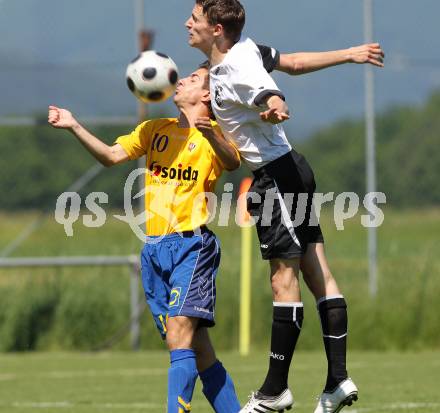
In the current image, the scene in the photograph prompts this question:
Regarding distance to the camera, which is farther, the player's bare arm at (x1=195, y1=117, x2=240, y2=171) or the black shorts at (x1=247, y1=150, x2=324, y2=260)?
the black shorts at (x1=247, y1=150, x2=324, y2=260)

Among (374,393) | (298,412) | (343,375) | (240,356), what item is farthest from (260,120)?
(240,356)

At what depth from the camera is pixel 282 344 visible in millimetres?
5570

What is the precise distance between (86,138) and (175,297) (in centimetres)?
88

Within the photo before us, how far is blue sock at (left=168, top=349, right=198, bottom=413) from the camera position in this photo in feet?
17.4

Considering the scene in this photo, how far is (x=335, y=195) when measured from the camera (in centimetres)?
1359

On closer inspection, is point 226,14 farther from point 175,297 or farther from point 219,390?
point 219,390

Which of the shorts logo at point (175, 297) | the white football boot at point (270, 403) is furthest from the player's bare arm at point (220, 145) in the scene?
the white football boot at point (270, 403)

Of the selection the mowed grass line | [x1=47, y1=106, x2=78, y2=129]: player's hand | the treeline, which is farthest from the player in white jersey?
the treeline

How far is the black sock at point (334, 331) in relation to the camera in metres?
5.61

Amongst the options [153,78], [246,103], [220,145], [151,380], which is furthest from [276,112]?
[151,380]

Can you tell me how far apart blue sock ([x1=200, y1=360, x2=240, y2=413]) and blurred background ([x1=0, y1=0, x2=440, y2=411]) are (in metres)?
6.08

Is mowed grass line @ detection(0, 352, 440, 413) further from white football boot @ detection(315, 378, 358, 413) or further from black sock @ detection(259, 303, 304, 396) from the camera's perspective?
black sock @ detection(259, 303, 304, 396)

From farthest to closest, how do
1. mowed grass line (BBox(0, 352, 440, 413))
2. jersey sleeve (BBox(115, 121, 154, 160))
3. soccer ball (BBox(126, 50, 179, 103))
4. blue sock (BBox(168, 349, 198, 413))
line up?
1. mowed grass line (BBox(0, 352, 440, 413))
2. soccer ball (BBox(126, 50, 179, 103))
3. jersey sleeve (BBox(115, 121, 154, 160))
4. blue sock (BBox(168, 349, 198, 413))

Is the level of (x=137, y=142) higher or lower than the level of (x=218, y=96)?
lower
